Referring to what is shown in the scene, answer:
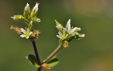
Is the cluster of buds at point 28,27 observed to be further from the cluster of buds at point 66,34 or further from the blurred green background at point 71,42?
the blurred green background at point 71,42

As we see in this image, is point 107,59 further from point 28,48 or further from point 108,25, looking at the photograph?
point 28,48

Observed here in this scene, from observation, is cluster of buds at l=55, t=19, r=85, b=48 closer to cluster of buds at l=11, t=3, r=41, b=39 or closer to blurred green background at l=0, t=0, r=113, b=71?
cluster of buds at l=11, t=3, r=41, b=39

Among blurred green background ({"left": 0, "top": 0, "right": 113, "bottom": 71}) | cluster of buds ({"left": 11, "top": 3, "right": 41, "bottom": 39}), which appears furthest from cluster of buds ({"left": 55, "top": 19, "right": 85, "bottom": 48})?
blurred green background ({"left": 0, "top": 0, "right": 113, "bottom": 71})

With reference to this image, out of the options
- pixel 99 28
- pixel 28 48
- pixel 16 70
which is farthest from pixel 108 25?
pixel 16 70

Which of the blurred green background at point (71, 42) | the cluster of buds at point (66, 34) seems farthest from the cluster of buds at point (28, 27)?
the blurred green background at point (71, 42)

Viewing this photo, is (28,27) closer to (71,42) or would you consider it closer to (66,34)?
(66,34)

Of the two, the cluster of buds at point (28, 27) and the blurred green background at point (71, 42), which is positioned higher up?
the cluster of buds at point (28, 27)

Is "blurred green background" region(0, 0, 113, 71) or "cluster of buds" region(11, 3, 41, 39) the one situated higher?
"cluster of buds" region(11, 3, 41, 39)

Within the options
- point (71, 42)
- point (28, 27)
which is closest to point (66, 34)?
point (28, 27)
